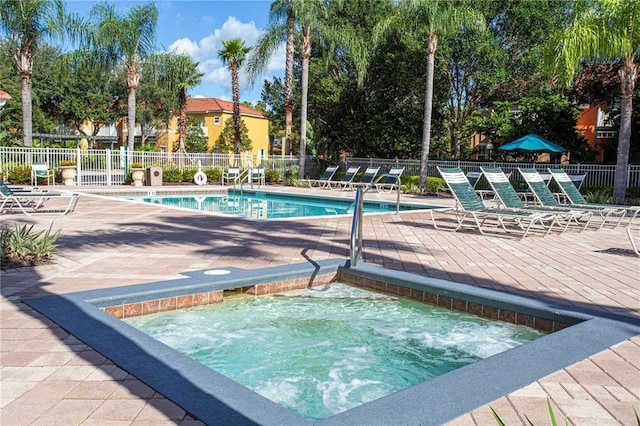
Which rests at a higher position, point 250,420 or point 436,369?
point 250,420

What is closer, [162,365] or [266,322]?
[162,365]

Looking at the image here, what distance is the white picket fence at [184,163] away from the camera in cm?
2017

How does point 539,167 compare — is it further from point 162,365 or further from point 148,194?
point 162,365

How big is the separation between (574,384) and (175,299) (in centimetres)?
336

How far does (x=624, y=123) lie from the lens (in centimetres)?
1609

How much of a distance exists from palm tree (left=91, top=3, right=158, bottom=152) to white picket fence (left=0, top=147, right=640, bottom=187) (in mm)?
1671

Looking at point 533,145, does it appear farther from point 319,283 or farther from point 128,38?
point 128,38

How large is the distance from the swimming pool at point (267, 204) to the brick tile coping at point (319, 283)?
8.05 metres

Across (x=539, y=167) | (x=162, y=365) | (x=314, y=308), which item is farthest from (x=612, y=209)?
(x=539, y=167)

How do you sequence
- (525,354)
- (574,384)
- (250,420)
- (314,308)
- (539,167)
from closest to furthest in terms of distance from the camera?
1. (250,420)
2. (574,384)
3. (525,354)
4. (314,308)
5. (539,167)

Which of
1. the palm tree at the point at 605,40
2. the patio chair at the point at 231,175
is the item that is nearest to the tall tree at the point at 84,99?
the patio chair at the point at 231,175

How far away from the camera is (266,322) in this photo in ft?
16.5

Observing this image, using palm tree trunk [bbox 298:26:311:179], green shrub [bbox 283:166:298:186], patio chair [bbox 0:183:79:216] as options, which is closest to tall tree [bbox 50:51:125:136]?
green shrub [bbox 283:166:298:186]

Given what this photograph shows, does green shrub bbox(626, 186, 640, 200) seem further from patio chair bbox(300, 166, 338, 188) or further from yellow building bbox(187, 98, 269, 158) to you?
yellow building bbox(187, 98, 269, 158)
